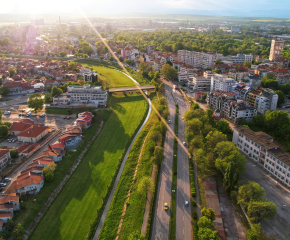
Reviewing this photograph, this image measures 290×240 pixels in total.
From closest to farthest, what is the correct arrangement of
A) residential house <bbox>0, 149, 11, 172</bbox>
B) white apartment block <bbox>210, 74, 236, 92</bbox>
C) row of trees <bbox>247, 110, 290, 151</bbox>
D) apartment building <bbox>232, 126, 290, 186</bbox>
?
apartment building <bbox>232, 126, 290, 186</bbox>, residential house <bbox>0, 149, 11, 172</bbox>, row of trees <bbox>247, 110, 290, 151</bbox>, white apartment block <bbox>210, 74, 236, 92</bbox>

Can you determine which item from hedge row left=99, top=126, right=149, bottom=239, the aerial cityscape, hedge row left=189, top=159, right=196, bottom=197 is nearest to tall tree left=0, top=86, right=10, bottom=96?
the aerial cityscape

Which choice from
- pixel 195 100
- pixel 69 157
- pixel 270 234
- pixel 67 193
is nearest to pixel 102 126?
pixel 69 157

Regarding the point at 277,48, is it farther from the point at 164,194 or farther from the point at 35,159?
the point at 35,159

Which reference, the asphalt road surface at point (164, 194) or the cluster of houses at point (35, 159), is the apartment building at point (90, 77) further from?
the asphalt road surface at point (164, 194)

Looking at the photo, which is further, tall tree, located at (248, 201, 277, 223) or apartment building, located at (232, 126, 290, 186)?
apartment building, located at (232, 126, 290, 186)

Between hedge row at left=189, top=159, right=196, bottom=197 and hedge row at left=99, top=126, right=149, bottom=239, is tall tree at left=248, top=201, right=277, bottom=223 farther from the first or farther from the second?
hedge row at left=99, top=126, right=149, bottom=239

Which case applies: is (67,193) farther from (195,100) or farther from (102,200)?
(195,100)

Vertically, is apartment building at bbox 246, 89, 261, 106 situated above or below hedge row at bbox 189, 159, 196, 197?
above
